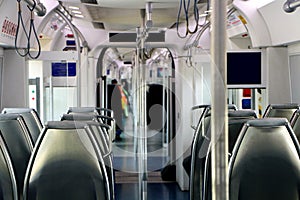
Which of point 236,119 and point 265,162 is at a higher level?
point 236,119

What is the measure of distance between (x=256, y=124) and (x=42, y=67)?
387 cm

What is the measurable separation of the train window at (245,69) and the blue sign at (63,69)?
7.25 feet

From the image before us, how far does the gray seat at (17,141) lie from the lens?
10.8 ft

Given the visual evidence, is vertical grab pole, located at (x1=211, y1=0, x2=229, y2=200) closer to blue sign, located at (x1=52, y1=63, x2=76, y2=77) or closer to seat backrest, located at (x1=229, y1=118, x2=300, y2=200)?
seat backrest, located at (x1=229, y1=118, x2=300, y2=200)

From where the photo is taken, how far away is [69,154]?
265 centimetres

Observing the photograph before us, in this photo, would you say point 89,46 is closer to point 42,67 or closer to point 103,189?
point 42,67

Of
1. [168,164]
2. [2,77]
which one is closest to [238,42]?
[168,164]

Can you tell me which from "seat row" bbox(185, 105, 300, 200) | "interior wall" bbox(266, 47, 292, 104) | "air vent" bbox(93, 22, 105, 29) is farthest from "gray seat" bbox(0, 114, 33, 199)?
"interior wall" bbox(266, 47, 292, 104)

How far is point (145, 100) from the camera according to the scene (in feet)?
16.8

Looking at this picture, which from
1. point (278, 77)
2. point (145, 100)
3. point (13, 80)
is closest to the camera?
point (13, 80)

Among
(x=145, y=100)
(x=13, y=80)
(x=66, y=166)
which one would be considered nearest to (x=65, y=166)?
(x=66, y=166)

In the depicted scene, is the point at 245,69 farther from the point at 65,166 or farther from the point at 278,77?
the point at 65,166

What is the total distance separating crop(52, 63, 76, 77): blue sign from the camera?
581cm

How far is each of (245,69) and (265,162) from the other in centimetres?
299
